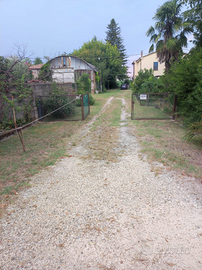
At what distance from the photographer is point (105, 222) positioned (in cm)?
299

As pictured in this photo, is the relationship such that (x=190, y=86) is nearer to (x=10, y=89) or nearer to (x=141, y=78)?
(x=10, y=89)

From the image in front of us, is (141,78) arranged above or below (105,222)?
above

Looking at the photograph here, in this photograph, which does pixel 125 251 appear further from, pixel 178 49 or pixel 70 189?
pixel 178 49

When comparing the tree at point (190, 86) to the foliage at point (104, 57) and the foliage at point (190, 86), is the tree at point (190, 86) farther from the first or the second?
the foliage at point (104, 57)

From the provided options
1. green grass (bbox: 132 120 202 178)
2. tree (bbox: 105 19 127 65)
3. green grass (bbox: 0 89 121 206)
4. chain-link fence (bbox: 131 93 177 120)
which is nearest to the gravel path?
green grass (bbox: 0 89 121 206)

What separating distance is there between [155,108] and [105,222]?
13441mm

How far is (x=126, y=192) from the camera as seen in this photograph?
3.81 metres

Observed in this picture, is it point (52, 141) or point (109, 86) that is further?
point (109, 86)

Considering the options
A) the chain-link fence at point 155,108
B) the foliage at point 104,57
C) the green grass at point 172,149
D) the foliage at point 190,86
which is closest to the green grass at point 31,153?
the green grass at point 172,149

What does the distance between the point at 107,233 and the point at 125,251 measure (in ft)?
1.26

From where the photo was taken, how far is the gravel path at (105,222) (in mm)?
2369

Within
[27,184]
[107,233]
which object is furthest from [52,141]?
[107,233]

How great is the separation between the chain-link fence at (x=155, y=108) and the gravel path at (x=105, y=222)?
7.12 metres

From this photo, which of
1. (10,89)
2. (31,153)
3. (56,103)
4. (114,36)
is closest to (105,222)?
(31,153)
